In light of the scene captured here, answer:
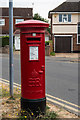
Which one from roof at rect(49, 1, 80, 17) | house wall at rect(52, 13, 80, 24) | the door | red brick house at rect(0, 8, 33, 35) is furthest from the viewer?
red brick house at rect(0, 8, 33, 35)

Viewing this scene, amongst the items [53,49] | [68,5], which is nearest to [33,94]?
[53,49]

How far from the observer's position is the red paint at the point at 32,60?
475cm

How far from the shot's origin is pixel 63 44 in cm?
2958

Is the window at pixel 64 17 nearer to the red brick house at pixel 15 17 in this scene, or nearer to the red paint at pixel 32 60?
the red brick house at pixel 15 17

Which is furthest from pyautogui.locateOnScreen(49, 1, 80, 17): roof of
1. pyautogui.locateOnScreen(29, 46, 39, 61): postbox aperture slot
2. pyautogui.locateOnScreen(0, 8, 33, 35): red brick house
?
pyautogui.locateOnScreen(29, 46, 39, 61): postbox aperture slot

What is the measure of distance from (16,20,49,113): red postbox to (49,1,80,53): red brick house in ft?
80.1

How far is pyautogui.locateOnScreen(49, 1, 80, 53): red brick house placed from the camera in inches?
1142

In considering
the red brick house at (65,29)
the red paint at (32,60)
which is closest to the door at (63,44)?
the red brick house at (65,29)

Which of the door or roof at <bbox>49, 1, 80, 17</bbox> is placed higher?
roof at <bbox>49, 1, 80, 17</bbox>

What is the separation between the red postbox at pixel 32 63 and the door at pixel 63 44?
24614mm

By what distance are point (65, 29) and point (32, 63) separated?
24.9 meters

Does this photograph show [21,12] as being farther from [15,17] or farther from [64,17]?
[64,17]

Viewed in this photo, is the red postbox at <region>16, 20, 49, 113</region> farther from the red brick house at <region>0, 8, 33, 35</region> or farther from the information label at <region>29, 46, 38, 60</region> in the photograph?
the red brick house at <region>0, 8, 33, 35</region>

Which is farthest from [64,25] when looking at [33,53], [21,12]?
[33,53]
